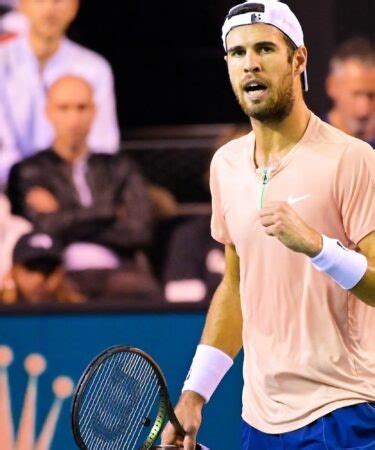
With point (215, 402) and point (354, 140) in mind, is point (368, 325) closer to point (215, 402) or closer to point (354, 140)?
point (354, 140)

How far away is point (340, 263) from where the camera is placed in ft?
11.1

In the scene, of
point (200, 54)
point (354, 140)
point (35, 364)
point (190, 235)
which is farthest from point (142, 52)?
point (354, 140)

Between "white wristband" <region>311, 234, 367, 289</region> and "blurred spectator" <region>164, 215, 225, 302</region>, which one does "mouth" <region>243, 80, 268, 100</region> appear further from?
"blurred spectator" <region>164, 215, 225, 302</region>

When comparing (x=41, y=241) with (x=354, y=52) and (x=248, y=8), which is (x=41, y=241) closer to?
(x=354, y=52)

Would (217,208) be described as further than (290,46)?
Yes

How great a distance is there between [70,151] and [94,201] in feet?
0.78

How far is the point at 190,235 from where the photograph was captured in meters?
5.85

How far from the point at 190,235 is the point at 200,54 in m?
0.80

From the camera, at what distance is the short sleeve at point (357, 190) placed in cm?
351

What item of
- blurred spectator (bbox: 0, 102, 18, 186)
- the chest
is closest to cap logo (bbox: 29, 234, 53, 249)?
blurred spectator (bbox: 0, 102, 18, 186)

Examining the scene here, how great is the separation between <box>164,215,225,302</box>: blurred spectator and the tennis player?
6.60 ft

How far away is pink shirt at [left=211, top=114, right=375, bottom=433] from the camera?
353 cm

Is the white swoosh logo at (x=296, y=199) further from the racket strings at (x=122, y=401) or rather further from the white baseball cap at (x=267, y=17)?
the racket strings at (x=122, y=401)

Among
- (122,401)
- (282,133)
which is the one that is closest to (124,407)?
(122,401)
